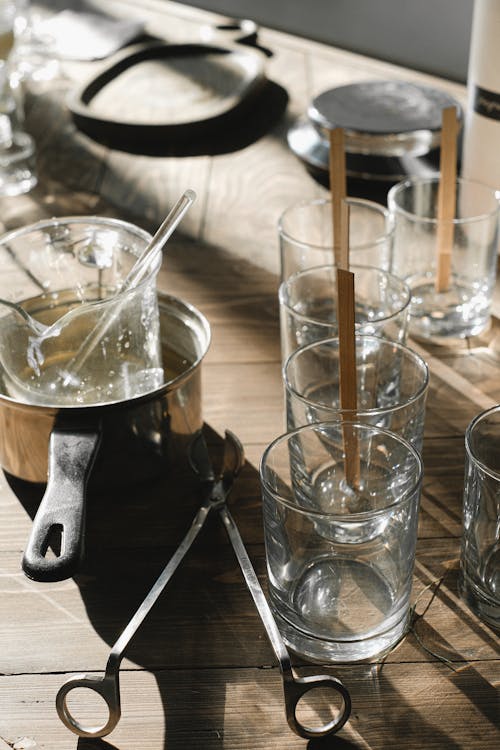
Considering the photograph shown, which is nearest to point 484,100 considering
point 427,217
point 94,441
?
point 427,217

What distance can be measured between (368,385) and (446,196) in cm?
18

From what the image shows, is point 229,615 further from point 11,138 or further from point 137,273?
point 11,138

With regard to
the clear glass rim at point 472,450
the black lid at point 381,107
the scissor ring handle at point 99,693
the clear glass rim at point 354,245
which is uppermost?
the clear glass rim at point 472,450

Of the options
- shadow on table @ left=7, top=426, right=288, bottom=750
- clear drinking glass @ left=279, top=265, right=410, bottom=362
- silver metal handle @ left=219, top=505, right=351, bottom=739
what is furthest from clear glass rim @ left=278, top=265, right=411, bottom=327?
silver metal handle @ left=219, top=505, right=351, bottom=739

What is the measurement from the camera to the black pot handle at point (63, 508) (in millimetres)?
454

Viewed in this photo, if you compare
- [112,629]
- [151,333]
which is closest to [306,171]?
[151,333]

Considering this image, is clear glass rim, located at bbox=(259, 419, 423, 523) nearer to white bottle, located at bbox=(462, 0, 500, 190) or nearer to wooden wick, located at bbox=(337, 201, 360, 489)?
wooden wick, located at bbox=(337, 201, 360, 489)

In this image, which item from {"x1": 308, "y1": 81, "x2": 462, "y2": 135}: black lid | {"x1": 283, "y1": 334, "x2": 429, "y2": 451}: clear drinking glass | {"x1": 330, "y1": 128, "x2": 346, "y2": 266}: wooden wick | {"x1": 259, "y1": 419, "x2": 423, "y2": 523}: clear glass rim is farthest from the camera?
{"x1": 308, "y1": 81, "x2": 462, "y2": 135}: black lid

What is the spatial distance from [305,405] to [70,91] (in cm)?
75

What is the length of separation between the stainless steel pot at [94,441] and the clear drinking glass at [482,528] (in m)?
0.17

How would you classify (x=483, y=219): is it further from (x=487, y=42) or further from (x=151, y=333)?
(x=151, y=333)

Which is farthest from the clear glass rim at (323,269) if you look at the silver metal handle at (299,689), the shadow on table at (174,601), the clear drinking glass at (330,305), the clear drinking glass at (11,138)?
the clear drinking glass at (11,138)

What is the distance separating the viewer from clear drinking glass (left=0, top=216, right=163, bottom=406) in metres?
0.57

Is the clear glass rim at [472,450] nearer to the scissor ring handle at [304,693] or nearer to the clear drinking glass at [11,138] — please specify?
the scissor ring handle at [304,693]
